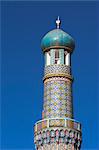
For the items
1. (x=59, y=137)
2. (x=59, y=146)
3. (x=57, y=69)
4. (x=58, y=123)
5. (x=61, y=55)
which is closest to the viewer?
(x=59, y=146)

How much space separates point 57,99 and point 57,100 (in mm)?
53

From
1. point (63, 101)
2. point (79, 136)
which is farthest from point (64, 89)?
point (79, 136)

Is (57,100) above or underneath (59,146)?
above

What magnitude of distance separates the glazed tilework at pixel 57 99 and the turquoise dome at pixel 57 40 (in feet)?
6.68

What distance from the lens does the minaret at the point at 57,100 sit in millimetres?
29438

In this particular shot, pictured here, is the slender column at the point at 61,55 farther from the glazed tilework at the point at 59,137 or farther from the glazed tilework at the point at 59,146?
the glazed tilework at the point at 59,146

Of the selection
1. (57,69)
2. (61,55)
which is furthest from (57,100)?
(61,55)

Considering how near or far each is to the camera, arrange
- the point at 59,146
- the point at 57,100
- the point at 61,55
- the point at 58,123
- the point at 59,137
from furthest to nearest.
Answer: the point at 61,55 < the point at 57,100 < the point at 58,123 < the point at 59,137 < the point at 59,146

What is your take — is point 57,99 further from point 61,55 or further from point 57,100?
point 61,55

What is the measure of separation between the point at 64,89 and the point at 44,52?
2.73 m

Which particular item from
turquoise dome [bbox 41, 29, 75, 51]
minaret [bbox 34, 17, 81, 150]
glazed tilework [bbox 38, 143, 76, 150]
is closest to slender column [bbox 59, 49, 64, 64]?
minaret [bbox 34, 17, 81, 150]

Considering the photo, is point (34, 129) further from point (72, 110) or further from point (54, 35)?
point (54, 35)

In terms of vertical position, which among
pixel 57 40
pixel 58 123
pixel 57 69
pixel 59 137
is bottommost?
pixel 59 137

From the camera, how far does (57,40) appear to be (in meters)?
31.5
